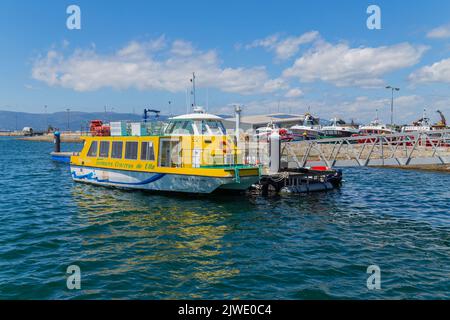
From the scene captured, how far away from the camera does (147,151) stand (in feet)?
72.8

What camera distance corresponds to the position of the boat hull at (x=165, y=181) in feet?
65.2

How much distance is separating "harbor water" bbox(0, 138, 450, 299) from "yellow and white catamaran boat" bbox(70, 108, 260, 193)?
985 millimetres

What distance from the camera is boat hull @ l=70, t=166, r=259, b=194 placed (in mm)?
19875

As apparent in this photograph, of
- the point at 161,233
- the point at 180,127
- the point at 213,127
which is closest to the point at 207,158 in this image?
the point at 213,127

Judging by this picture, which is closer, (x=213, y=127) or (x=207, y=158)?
(x=207, y=158)

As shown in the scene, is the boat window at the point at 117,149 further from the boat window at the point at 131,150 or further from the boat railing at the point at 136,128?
the boat railing at the point at 136,128

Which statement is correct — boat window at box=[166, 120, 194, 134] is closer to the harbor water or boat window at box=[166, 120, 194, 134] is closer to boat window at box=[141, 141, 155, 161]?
boat window at box=[141, 141, 155, 161]

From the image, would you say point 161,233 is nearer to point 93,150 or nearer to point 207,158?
point 207,158

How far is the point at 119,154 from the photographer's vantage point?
78.6 feet

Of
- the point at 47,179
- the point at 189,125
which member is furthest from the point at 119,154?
the point at 47,179

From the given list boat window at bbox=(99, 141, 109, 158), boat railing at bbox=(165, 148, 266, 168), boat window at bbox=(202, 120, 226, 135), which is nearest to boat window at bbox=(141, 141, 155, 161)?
boat railing at bbox=(165, 148, 266, 168)

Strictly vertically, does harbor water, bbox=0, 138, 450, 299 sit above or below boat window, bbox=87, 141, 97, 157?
below

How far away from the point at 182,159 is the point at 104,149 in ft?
24.1
